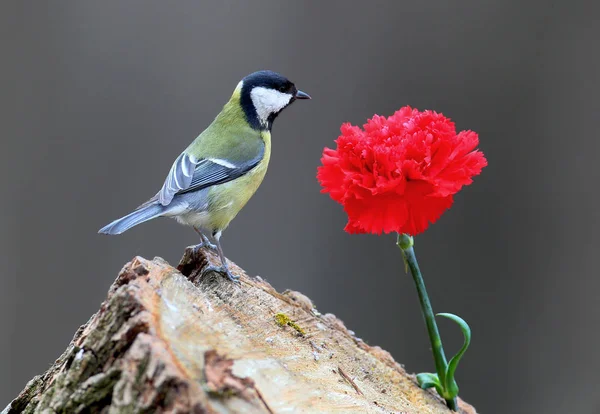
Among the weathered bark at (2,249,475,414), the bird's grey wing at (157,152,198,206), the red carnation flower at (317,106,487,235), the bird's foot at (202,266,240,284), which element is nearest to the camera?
the weathered bark at (2,249,475,414)

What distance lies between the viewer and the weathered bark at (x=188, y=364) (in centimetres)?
73

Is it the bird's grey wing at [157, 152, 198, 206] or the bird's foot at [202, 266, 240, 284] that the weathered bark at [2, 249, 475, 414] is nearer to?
the bird's foot at [202, 266, 240, 284]

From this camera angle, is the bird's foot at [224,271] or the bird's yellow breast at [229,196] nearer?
the bird's foot at [224,271]

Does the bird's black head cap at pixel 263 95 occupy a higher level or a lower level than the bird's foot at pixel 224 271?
higher

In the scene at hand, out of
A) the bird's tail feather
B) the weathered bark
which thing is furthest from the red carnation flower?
the bird's tail feather

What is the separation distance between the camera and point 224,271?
3.98 ft

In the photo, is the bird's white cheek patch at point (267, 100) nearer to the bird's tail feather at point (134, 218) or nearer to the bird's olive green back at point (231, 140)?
the bird's olive green back at point (231, 140)

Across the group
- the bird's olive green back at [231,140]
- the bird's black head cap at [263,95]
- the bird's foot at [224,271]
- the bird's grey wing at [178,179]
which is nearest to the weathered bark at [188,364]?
the bird's foot at [224,271]

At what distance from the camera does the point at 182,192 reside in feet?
4.88

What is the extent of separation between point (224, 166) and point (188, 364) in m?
0.88

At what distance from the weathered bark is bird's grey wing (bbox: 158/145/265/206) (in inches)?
15.8

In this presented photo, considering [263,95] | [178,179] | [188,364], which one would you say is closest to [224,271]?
[178,179]

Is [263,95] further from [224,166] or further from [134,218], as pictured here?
[134,218]

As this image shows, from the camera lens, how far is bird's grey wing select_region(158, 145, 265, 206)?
1474 mm
